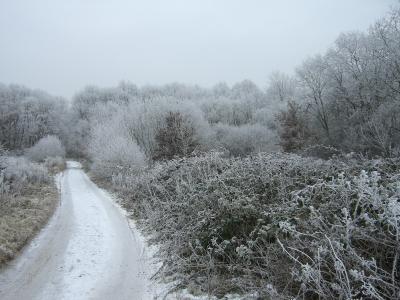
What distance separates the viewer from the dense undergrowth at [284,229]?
14.9 feet

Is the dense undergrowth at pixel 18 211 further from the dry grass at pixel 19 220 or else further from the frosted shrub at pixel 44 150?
the frosted shrub at pixel 44 150

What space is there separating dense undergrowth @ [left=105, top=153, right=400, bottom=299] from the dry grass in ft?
13.1

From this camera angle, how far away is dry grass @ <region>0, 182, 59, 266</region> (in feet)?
29.2

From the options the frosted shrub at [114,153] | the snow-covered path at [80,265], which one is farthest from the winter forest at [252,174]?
the snow-covered path at [80,265]

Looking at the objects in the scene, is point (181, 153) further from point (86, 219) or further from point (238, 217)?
point (238, 217)

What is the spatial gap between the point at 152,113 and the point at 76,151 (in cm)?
3467

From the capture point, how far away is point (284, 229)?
502 cm

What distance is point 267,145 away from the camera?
141 feet

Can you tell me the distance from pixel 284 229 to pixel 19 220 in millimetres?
10287

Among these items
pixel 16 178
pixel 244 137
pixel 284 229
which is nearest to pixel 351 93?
pixel 244 137

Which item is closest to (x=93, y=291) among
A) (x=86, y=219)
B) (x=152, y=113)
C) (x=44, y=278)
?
(x=44, y=278)

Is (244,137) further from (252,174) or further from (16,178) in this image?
(252,174)

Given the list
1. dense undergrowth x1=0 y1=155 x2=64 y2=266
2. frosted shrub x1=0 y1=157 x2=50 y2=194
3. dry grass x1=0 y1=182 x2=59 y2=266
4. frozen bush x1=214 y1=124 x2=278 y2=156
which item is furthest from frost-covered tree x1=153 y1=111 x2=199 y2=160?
frozen bush x1=214 y1=124 x2=278 y2=156

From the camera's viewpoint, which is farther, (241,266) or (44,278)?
(44,278)
